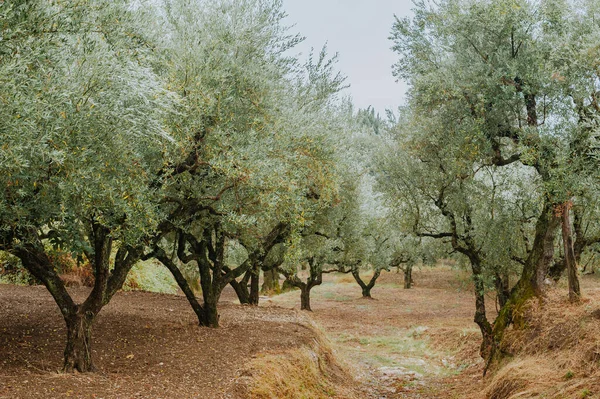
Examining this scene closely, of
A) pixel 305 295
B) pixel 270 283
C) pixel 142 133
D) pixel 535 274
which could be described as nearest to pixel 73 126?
pixel 142 133

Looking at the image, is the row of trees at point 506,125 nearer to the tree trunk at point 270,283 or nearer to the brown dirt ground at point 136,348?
the brown dirt ground at point 136,348

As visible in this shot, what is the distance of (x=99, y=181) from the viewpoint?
6.83 meters

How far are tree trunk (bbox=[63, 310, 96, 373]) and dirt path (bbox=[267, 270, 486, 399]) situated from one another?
7.85 meters

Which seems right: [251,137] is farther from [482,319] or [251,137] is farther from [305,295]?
[305,295]

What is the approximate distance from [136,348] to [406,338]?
1410 cm

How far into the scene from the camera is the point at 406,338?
71.6 feet

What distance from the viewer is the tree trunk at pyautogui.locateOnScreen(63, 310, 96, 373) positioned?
8.32 m

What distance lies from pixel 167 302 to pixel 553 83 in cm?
1361

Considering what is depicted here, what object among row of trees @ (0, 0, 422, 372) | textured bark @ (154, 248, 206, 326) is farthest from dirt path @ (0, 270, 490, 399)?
row of trees @ (0, 0, 422, 372)

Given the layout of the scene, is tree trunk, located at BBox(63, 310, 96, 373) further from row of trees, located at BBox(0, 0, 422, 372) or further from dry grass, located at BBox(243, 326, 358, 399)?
dry grass, located at BBox(243, 326, 358, 399)

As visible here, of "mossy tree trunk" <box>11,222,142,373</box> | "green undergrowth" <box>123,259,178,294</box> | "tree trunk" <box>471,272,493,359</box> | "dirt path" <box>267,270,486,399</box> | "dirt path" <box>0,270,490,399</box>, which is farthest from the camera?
"green undergrowth" <box>123,259,178,294</box>

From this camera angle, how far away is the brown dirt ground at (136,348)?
7.70 metres

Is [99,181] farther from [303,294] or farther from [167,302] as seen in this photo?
[303,294]

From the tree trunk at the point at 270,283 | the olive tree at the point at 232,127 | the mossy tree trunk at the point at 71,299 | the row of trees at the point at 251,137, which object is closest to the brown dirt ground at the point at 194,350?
the mossy tree trunk at the point at 71,299
